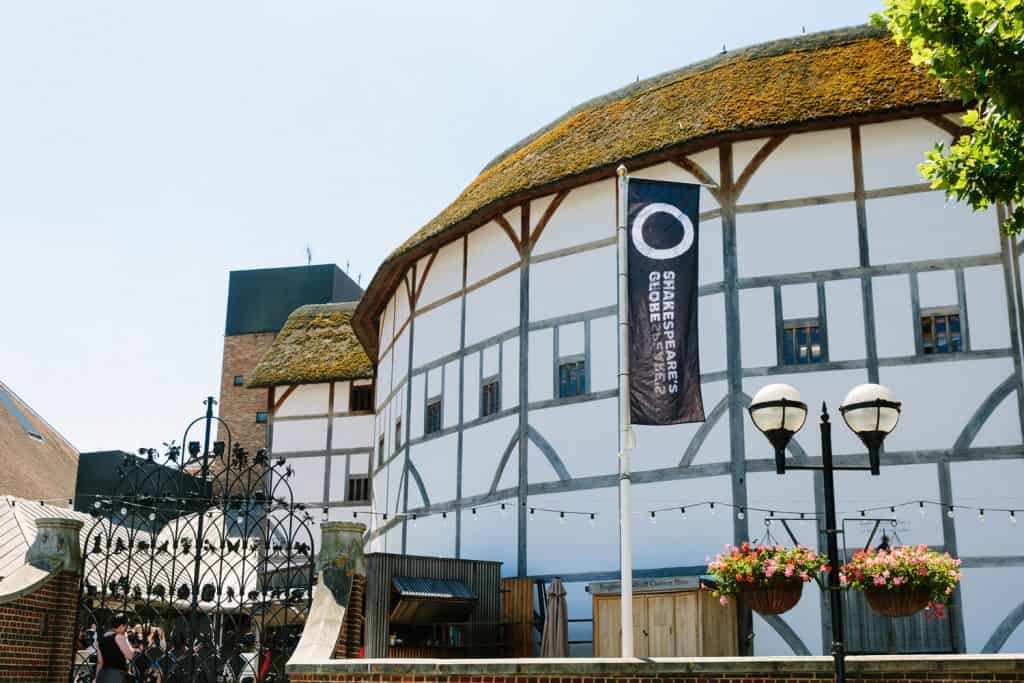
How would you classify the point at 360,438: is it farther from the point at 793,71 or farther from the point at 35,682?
the point at 35,682

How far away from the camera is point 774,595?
12.7m

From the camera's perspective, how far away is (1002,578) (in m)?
16.9

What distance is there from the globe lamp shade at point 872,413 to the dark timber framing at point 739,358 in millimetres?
8267

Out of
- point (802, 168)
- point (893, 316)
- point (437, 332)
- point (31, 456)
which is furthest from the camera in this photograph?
point (31, 456)

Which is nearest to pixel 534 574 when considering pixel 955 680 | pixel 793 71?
pixel 793 71

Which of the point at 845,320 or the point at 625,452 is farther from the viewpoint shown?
the point at 845,320

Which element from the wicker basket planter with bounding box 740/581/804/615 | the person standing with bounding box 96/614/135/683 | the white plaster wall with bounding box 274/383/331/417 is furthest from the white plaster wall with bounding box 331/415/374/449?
the wicker basket planter with bounding box 740/581/804/615

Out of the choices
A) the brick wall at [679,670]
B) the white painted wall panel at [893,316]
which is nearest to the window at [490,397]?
the white painted wall panel at [893,316]

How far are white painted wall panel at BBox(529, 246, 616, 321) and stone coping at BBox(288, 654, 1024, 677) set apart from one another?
1043 centimetres

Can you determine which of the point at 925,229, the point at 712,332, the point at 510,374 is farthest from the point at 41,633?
the point at 925,229

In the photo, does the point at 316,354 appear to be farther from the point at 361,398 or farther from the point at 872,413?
the point at 872,413

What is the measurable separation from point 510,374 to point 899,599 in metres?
10.6

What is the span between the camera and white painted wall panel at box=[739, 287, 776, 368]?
19094mm

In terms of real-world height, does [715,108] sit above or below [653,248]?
above
